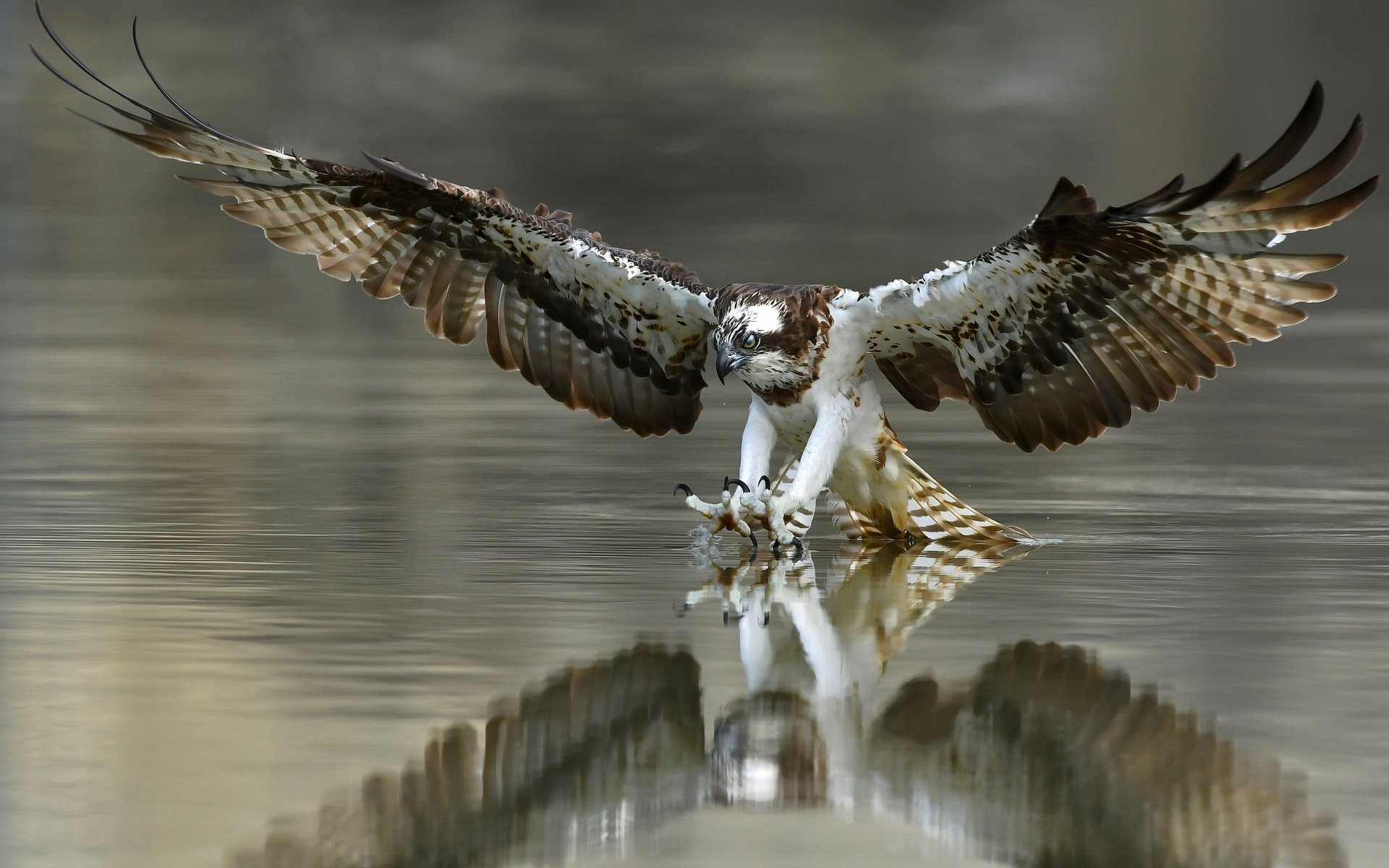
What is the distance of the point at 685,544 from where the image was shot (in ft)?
29.7

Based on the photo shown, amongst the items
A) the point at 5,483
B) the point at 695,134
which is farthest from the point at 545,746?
the point at 695,134

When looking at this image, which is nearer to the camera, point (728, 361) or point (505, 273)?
point (728, 361)

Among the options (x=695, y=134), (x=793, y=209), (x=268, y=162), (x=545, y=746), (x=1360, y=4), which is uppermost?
(x=1360, y=4)

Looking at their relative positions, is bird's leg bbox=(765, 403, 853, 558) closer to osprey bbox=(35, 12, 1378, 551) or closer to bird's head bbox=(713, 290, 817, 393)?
osprey bbox=(35, 12, 1378, 551)

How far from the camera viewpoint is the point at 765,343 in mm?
8781

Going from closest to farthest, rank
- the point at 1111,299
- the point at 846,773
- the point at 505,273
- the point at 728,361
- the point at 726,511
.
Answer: the point at 846,773 → the point at 1111,299 → the point at 726,511 → the point at 728,361 → the point at 505,273

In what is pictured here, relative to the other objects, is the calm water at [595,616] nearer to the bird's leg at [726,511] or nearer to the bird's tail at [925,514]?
the bird's leg at [726,511]

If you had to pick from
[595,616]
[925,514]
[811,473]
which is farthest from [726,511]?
[595,616]

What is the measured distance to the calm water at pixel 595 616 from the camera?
5.00m

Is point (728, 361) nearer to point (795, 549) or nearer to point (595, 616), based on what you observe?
point (795, 549)

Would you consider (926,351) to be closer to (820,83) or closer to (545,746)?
(545,746)

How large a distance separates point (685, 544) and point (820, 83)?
28797 mm

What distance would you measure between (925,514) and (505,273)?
224cm

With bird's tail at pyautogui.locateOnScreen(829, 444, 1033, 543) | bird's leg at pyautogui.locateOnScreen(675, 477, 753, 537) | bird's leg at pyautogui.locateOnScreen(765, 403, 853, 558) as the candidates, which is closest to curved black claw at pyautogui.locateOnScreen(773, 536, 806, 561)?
bird's leg at pyautogui.locateOnScreen(765, 403, 853, 558)
